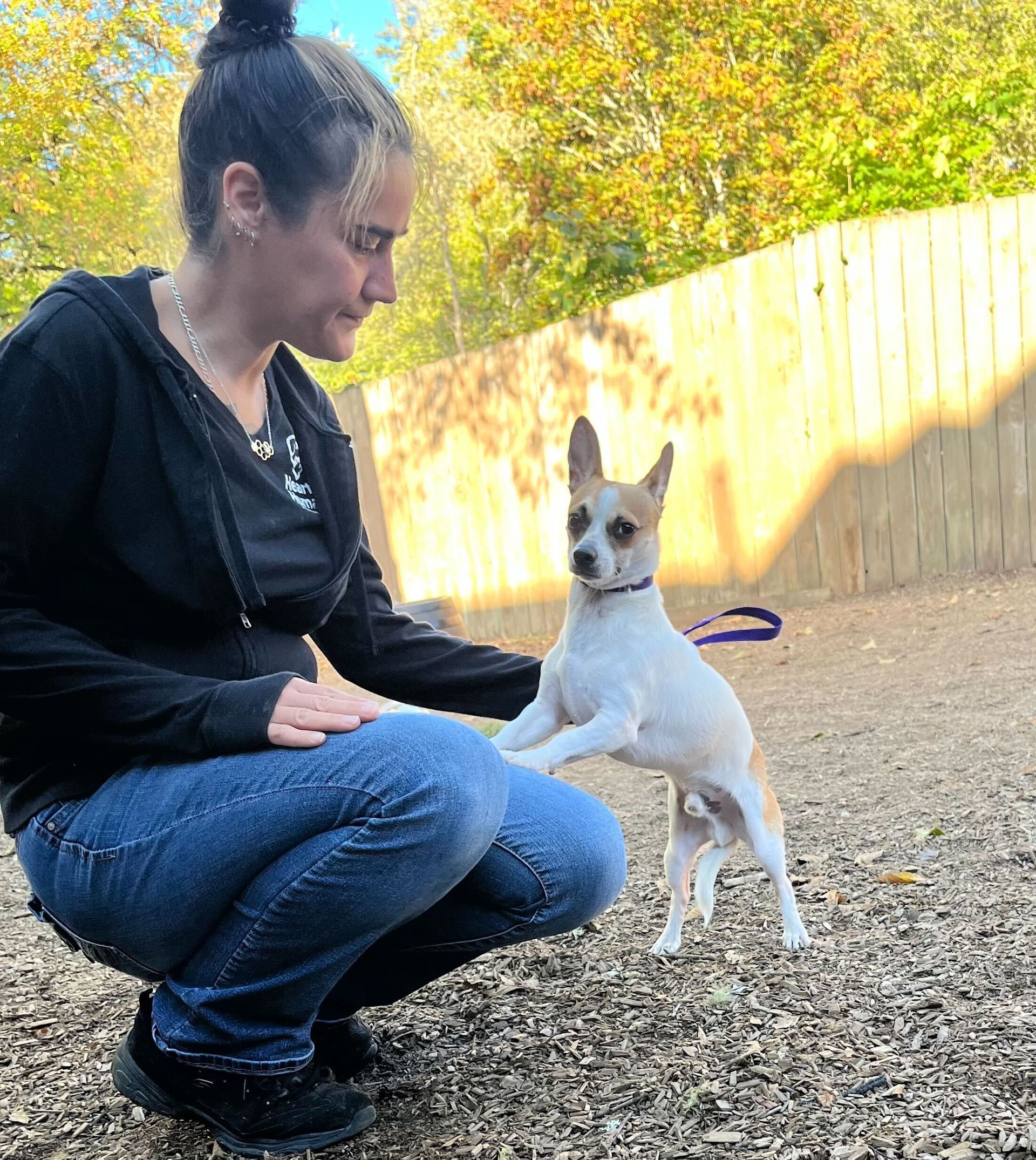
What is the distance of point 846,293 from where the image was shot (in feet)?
24.2

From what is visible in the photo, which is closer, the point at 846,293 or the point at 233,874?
the point at 233,874

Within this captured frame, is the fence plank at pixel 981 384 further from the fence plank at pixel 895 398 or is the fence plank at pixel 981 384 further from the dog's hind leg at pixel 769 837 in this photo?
the dog's hind leg at pixel 769 837

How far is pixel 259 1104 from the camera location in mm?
1952

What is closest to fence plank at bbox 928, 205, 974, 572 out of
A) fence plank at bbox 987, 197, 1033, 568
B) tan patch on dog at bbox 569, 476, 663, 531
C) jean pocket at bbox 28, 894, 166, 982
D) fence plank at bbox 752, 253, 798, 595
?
fence plank at bbox 987, 197, 1033, 568

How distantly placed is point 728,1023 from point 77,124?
1155 cm

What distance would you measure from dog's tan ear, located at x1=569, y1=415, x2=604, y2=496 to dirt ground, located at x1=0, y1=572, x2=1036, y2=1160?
111 cm

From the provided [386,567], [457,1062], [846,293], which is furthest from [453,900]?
[386,567]

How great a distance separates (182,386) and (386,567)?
8.01 m

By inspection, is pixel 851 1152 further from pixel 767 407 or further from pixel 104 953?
pixel 767 407

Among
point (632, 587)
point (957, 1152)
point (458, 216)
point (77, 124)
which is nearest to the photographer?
point (957, 1152)

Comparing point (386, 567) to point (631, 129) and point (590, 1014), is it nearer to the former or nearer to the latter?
point (631, 129)

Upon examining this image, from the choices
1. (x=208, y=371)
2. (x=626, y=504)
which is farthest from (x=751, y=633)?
(x=208, y=371)

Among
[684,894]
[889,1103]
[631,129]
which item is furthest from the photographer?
[631,129]

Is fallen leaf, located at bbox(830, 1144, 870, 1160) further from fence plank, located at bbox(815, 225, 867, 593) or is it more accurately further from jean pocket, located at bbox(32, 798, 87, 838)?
fence plank, located at bbox(815, 225, 867, 593)
